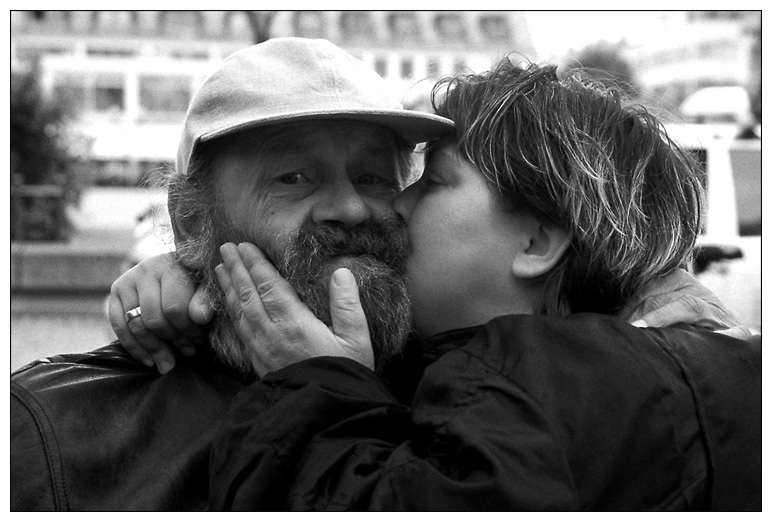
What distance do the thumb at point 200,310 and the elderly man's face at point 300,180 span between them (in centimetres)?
18

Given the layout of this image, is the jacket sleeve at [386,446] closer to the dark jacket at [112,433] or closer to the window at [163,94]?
the dark jacket at [112,433]

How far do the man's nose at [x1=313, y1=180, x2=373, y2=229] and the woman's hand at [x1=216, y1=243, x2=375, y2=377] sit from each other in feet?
0.50

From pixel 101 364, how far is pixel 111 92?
3407 cm

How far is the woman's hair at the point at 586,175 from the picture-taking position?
78.0 inches

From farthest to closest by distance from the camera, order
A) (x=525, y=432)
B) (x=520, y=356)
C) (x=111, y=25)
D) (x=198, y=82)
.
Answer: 1. (x=111, y=25)
2. (x=198, y=82)
3. (x=520, y=356)
4. (x=525, y=432)

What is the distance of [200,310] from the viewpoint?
2.18 meters

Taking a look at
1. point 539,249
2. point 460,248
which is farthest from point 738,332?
point 460,248

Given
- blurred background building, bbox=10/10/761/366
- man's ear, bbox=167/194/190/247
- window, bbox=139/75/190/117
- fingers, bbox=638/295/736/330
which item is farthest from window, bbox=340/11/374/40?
window, bbox=139/75/190/117

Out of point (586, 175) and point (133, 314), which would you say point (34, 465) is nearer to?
point (133, 314)

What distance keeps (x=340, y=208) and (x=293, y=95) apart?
0.92 ft

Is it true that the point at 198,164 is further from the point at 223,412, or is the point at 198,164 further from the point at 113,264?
the point at 113,264

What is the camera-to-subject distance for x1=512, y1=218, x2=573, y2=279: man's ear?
1991 millimetres

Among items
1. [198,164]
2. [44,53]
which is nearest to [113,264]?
[198,164]

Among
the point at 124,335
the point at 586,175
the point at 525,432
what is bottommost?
the point at 525,432
